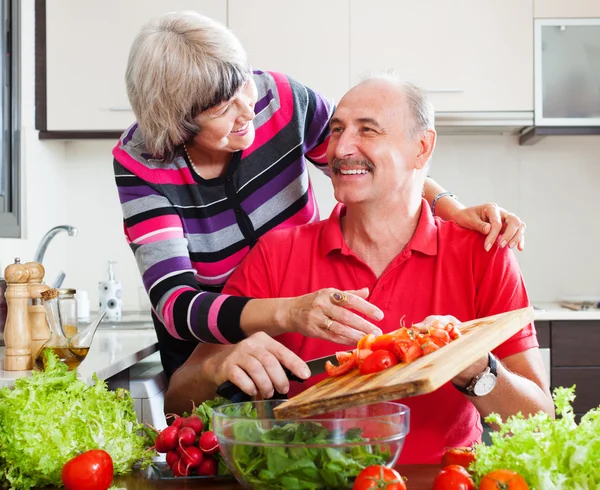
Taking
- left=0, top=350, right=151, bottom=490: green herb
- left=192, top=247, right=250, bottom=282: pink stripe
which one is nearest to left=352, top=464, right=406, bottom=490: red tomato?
left=0, top=350, right=151, bottom=490: green herb

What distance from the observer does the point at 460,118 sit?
337 centimetres

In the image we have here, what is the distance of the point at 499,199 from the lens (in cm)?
370

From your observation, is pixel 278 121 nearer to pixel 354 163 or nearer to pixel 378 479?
pixel 354 163

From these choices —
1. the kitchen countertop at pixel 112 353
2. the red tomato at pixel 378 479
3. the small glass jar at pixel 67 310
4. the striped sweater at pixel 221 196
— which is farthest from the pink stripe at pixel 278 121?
the red tomato at pixel 378 479

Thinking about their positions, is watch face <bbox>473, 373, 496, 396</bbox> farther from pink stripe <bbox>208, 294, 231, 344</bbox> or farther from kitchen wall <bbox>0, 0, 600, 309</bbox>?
kitchen wall <bbox>0, 0, 600, 309</bbox>

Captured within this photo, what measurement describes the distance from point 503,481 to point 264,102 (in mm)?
1325

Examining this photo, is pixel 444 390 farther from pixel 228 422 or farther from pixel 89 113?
pixel 89 113

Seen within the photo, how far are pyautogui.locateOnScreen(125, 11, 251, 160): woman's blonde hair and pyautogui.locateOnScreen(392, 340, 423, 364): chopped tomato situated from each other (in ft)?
2.81

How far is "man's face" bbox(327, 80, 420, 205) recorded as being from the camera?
1782 mm

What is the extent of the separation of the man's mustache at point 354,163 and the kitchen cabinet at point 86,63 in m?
1.83

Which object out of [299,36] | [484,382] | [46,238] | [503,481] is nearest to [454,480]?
[503,481]

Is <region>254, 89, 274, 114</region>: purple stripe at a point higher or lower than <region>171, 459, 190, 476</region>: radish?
higher

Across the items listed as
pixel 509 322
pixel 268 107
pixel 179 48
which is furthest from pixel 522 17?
pixel 509 322

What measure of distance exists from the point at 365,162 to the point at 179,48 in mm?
499
